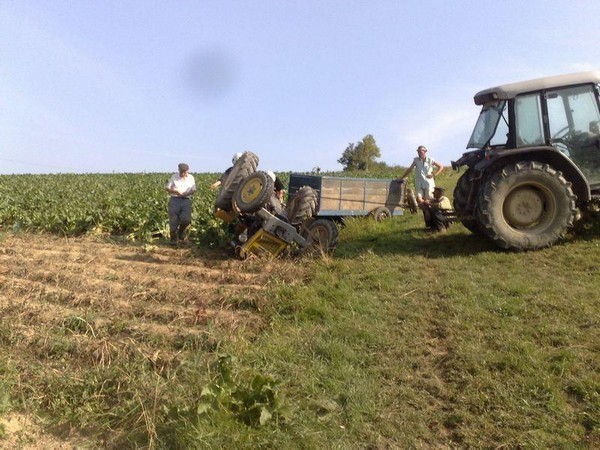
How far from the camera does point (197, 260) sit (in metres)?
7.18

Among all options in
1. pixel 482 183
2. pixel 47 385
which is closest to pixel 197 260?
pixel 47 385

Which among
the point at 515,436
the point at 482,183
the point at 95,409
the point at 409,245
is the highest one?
the point at 482,183

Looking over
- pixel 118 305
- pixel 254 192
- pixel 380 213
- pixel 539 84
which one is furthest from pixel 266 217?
pixel 539 84

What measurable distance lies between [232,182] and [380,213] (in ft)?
11.3

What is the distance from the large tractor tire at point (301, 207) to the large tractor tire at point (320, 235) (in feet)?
0.48

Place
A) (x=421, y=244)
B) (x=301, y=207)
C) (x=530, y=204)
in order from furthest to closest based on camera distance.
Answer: (x=301, y=207) < (x=421, y=244) < (x=530, y=204)

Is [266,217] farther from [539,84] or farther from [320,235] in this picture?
[539,84]

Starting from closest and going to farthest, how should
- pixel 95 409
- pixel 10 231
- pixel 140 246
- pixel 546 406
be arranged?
1. pixel 546 406
2. pixel 95 409
3. pixel 140 246
4. pixel 10 231

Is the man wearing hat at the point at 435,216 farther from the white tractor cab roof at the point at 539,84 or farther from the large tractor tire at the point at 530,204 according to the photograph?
the white tractor cab roof at the point at 539,84

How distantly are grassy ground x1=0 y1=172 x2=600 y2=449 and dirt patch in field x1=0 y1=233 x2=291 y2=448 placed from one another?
1.1 inches

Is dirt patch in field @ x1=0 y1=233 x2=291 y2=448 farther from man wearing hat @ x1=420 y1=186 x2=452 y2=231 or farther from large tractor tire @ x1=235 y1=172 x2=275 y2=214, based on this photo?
man wearing hat @ x1=420 y1=186 x2=452 y2=231

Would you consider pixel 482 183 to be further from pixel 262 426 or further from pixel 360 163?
pixel 360 163

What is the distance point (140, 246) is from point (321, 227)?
11.6 feet

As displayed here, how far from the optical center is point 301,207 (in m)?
7.17
